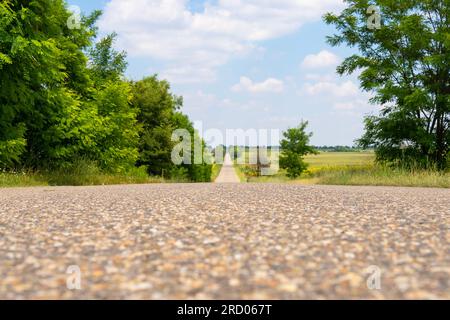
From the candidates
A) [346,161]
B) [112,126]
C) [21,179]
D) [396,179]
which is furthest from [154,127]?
[346,161]

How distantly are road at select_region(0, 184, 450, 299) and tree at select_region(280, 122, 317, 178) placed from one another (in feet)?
140

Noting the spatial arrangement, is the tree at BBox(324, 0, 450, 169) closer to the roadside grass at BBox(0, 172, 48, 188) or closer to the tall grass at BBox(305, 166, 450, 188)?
the tall grass at BBox(305, 166, 450, 188)

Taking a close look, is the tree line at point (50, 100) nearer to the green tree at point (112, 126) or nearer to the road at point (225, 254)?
the green tree at point (112, 126)

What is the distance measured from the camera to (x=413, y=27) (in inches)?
896

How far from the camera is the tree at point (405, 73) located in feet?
72.2

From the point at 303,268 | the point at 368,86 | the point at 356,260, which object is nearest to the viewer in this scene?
the point at 303,268

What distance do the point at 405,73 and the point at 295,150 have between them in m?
27.7

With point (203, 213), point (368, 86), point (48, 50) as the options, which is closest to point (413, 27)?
point (368, 86)

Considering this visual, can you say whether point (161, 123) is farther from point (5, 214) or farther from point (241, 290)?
point (241, 290)

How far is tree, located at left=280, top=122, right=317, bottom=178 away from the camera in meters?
49.3

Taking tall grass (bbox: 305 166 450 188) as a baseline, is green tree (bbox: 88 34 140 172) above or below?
above

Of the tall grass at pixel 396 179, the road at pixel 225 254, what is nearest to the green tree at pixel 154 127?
the tall grass at pixel 396 179

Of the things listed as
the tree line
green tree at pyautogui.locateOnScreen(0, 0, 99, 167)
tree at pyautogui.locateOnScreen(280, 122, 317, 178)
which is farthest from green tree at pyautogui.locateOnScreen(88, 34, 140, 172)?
tree at pyautogui.locateOnScreen(280, 122, 317, 178)
